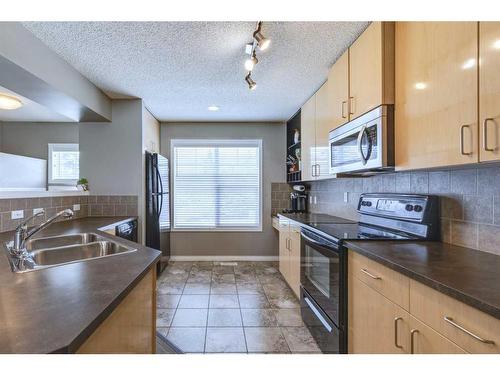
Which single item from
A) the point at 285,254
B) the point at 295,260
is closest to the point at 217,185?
the point at 285,254

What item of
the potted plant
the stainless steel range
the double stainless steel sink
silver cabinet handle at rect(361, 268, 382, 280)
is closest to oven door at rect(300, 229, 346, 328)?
the stainless steel range

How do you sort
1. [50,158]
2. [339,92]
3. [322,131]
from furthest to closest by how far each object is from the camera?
1. [50,158]
2. [322,131]
3. [339,92]

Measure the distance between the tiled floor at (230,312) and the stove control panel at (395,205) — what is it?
3.79 feet

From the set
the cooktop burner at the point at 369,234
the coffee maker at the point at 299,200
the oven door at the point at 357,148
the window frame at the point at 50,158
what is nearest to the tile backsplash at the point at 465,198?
the cooktop burner at the point at 369,234

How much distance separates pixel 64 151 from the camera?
529cm

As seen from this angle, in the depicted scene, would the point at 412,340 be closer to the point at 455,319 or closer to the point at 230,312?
the point at 455,319

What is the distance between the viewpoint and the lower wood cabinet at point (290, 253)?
3055 millimetres

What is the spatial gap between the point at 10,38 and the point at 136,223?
221cm

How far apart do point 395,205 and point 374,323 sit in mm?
905

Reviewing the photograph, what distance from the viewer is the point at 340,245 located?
6.05 ft

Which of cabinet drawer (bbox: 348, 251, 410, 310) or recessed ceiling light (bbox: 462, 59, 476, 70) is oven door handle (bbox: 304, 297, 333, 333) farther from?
recessed ceiling light (bbox: 462, 59, 476, 70)
